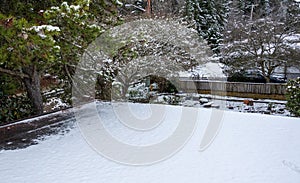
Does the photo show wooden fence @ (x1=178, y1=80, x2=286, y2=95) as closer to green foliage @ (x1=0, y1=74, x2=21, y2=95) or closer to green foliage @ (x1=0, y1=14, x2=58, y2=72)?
green foliage @ (x1=0, y1=74, x2=21, y2=95)

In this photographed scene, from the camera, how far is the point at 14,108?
589 cm

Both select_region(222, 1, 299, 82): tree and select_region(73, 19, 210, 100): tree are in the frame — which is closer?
select_region(73, 19, 210, 100): tree

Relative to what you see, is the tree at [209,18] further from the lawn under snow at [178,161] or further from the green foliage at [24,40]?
the green foliage at [24,40]

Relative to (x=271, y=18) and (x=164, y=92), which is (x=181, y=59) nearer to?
(x=164, y=92)

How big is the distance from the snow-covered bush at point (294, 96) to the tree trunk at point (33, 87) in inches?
271

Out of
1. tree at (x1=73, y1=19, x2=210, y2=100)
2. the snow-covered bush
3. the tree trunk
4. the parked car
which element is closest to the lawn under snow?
the tree trunk

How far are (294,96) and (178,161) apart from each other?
20.3ft

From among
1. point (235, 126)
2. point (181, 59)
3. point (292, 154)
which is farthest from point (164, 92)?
point (292, 154)

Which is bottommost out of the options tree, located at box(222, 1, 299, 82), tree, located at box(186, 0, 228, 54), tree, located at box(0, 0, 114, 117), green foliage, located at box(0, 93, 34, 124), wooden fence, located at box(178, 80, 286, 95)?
green foliage, located at box(0, 93, 34, 124)

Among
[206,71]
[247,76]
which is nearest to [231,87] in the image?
[206,71]

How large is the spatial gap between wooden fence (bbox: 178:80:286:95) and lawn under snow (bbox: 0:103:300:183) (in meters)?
6.83

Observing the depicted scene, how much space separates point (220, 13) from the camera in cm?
1670

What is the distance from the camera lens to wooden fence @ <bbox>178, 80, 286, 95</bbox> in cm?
1100

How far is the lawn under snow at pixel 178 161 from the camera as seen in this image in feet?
9.25
